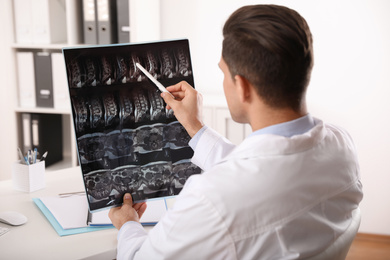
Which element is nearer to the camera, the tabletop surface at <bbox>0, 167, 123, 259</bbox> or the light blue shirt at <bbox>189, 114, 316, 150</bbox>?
the light blue shirt at <bbox>189, 114, 316, 150</bbox>

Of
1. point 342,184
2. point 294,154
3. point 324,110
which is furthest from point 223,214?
point 324,110

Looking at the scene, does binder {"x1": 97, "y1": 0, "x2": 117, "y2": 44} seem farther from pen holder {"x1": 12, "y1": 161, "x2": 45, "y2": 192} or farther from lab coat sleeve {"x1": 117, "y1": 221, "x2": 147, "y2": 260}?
lab coat sleeve {"x1": 117, "y1": 221, "x2": 147, "y2": 260}

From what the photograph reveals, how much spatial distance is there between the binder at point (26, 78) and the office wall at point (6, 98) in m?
0.04

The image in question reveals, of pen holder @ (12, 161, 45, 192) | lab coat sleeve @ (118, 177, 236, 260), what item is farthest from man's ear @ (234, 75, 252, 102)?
pen holder @ (12, 161, 45, 192)

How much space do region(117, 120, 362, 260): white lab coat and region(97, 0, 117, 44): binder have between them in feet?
6.62

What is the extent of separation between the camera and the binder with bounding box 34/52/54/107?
2.99 metres

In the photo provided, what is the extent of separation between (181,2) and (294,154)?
2.33 meters

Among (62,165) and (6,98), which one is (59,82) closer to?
(6,98)

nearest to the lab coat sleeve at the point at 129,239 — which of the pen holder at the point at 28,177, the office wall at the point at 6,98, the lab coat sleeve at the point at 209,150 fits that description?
the lab coat sleeve at the point at 209,150

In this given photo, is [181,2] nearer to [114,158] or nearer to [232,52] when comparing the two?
[114,158]

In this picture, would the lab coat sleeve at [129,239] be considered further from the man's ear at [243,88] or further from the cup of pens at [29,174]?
the cup of pens at [29,174]

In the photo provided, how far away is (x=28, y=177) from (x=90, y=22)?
1428 millimetres

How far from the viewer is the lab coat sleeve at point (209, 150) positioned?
1.44 meters

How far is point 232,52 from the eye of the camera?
1.12m
